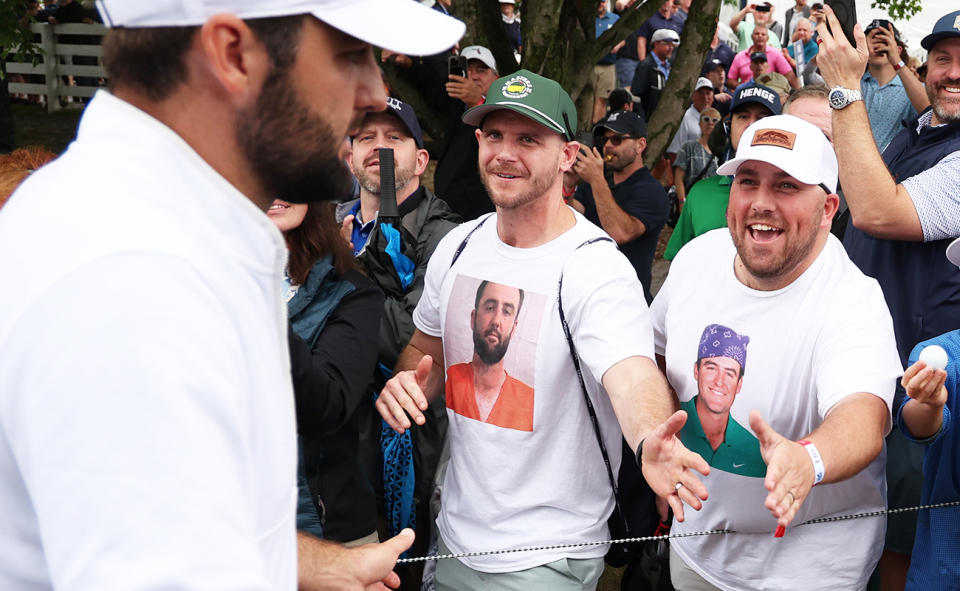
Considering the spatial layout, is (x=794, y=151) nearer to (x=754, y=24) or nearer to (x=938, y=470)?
(x=938, y=470)

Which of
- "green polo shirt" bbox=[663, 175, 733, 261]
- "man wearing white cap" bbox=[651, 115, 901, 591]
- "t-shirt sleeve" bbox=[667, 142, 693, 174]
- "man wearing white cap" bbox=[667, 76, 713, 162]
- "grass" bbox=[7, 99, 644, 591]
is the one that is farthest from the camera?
"grass" bbox=[7, 99, 644, 591]

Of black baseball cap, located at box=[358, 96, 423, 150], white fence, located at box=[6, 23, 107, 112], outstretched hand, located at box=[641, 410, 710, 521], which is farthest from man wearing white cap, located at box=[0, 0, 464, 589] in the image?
white fence, located at box=[6, 23, 107, 112]

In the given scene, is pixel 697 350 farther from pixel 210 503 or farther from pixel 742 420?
pixel 210 503

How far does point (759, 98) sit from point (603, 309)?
9.16 ft

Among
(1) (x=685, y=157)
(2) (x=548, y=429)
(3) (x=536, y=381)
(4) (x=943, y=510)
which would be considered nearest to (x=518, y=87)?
(3) (x=536, y=381)

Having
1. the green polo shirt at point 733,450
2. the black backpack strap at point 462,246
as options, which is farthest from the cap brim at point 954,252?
the black backpack strap at point 462,246

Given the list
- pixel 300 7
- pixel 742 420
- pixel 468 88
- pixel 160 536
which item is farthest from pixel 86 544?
pixel 468 88

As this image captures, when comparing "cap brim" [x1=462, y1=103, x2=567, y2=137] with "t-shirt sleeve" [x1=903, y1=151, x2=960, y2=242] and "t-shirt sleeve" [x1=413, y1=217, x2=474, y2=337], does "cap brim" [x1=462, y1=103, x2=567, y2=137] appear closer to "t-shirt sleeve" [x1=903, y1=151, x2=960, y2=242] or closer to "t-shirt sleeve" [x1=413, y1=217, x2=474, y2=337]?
"t-shirt sleeve" [x1=413, y1=217, x2=474, y2=337]

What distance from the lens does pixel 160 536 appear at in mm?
810

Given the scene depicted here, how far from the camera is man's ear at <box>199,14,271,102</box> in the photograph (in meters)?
1.02

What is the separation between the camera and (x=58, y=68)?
14.6m

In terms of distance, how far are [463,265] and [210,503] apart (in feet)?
6.99

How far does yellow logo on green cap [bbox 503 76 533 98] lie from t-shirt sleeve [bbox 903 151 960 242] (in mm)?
1444

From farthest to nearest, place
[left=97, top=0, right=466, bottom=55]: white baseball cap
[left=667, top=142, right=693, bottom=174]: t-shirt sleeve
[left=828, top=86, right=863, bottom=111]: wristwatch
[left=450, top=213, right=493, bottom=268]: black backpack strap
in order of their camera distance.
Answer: [left=667, top=142, right=693, bottom=174]: t-shirt sleeve < [left=828, top=86, right=863, bottom=111]: wristwatch < [left=450, top=213, right=493, bottom=268]: black backpack strap < [left=97, top=0, right=466, bottom=55]: white baseball cap
